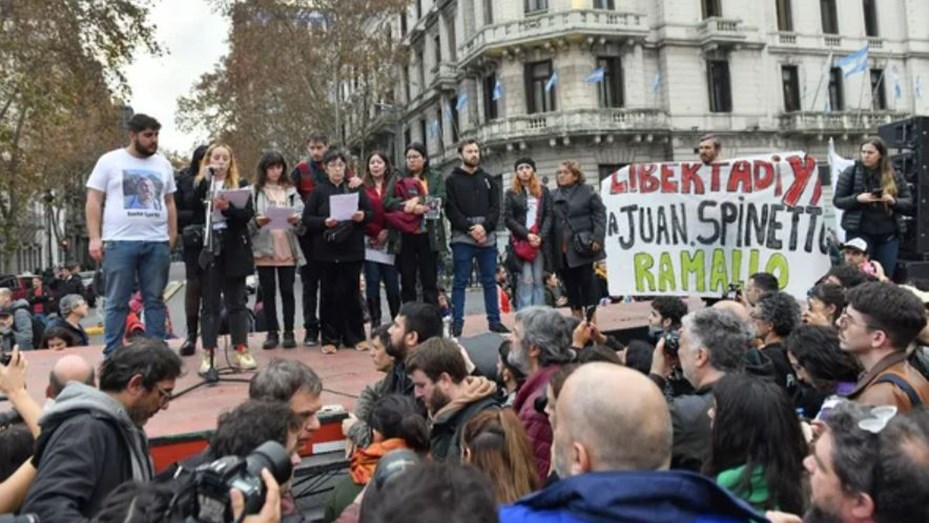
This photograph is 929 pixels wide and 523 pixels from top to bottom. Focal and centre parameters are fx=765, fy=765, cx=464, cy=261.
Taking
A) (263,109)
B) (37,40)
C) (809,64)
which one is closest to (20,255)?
(263,109)

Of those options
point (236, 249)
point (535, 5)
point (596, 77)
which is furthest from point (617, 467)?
point (535, 5)

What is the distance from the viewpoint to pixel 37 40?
62.2 feet

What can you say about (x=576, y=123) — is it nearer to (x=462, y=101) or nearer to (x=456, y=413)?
(x=462, y=101)

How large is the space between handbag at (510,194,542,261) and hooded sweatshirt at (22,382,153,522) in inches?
196

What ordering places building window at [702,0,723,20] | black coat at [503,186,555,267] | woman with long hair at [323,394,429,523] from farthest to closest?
building window at [702,0,723,20], black coat at [503,186,555,267], woman with long hair at [323,394,429,523]

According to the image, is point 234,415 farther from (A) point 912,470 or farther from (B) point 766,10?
(B) point 766,10

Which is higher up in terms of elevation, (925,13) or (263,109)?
(925,13)

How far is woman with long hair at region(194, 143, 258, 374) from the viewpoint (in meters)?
5.88

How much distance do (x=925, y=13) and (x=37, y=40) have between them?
127ft

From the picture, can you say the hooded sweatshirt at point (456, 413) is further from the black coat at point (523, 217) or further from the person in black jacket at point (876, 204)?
the person in black jacket at point (876, 204)

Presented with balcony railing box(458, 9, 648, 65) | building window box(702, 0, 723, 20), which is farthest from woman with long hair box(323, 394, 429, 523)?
building window box(702, 0, 723, 20)

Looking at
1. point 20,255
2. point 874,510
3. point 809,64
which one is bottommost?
point 874,510

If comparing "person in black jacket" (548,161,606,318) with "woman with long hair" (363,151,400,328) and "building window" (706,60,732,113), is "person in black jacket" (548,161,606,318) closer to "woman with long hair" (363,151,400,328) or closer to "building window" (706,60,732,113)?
"woman with long hair" (363,151,400,328)

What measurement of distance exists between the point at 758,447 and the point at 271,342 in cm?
508
